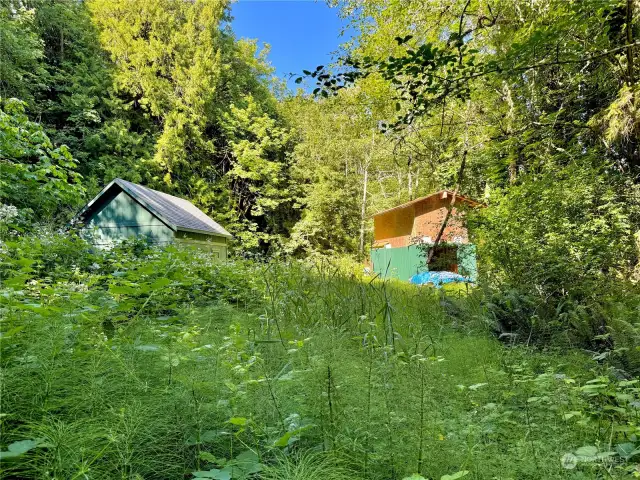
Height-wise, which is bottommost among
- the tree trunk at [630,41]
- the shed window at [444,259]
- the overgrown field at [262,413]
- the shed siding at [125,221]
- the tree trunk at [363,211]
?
the overgrown field at [262,413]

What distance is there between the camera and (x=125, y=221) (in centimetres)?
1160

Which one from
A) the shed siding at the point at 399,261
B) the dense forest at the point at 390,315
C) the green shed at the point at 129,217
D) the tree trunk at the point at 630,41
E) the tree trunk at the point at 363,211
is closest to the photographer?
the dense forest at the point at 390,315

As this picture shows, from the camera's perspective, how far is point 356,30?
9.52 m

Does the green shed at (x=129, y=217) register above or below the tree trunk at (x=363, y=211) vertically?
below

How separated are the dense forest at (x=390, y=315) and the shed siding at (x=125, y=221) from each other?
394 centimetres

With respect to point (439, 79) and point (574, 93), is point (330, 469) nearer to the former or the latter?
point (439, 79)

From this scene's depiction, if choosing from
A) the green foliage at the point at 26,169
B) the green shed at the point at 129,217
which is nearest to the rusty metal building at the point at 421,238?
the green foliage at the point at 26,169

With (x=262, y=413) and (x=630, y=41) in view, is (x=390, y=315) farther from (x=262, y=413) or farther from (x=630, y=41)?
(x=630, y=41)

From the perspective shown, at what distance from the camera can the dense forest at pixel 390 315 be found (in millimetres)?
1370

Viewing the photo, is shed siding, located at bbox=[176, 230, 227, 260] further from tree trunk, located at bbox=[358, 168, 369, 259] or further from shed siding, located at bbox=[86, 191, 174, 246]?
tree trunk, located at bbox=[358, 168, 369, 259]

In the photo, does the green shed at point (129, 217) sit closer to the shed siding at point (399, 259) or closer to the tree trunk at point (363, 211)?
the shed siding at point (399, 259)

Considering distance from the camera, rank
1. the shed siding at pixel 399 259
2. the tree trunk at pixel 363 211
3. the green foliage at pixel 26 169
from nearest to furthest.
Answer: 1. the green foliage at pixel 26 169
2. the shed siding at pixel 399 259
3. the tree trunk at pixel 363 211

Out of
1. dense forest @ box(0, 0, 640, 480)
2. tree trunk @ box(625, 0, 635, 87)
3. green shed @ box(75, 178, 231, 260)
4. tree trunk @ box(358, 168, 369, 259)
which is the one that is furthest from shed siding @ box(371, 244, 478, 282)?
green shed @ box(75, 178, 231, 260)

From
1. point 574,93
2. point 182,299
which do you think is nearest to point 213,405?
point 182,299
